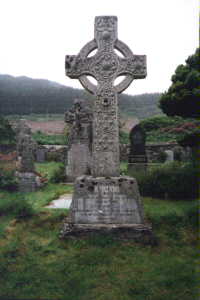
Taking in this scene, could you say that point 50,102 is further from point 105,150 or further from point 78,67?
point 105,150

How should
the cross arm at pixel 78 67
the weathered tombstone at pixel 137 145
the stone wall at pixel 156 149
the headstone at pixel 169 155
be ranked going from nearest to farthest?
1. the cross arm at pixel 78 67
2. the weathered tombstone at pixel 137 145
3. the headstone at pixel 169 155
4. the stone wall at pixel 156 149

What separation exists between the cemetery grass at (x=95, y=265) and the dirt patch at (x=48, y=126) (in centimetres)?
2600

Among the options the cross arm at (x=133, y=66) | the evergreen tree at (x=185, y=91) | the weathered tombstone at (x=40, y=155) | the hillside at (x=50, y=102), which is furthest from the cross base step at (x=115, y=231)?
the hillside at (x=50, y=102)

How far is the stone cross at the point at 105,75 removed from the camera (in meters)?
5.20

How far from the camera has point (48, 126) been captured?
33.3 meters

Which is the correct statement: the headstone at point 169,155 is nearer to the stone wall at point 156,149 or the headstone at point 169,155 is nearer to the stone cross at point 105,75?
the stone wall at point 156,149

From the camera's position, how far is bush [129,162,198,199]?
804 centimetres

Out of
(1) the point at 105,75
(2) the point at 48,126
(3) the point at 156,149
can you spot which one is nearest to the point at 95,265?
(1) the point at 105,75

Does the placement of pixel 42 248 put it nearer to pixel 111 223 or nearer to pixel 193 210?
pixel 111 223

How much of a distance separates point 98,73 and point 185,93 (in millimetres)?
4004

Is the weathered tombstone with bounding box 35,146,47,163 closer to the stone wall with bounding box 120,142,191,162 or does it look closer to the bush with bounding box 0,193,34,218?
the stone wall with bounding box 120,142,191,162

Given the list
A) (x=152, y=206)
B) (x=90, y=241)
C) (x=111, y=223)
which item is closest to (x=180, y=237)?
(x=111, y=223)

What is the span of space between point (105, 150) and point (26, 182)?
17.9 ft

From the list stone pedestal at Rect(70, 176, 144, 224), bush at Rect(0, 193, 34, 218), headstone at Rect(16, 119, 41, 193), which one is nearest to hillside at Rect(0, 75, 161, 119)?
headstone at Rect(16, 119, 41, 193)
